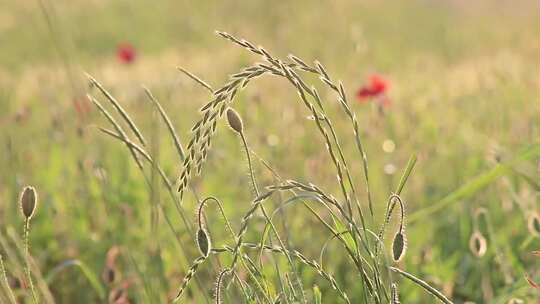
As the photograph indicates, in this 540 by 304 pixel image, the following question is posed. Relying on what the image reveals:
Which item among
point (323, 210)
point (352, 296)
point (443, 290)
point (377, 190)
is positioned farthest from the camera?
point (377, 190)

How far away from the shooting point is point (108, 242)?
2.36 metres

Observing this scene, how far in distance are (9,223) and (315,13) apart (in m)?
6.10

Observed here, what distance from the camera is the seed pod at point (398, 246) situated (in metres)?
1.10

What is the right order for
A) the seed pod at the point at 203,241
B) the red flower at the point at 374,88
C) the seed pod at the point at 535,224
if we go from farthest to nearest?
1. the red flower at the point at 374,88
2. the seed pod at the point at 535,224
3. the seed pod at the point at 203,241

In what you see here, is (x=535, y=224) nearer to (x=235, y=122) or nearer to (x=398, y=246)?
(x=398, y=246)

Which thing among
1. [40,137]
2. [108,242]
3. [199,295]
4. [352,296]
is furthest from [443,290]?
[40,137]

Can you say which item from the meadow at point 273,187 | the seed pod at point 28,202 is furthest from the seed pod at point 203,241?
the seed pod at point 28,202

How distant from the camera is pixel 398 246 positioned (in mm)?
1104

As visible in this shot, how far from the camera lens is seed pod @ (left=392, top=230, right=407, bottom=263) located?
1098 mm

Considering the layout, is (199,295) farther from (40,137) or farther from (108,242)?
(40,137)

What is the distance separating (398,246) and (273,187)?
0.19 meters

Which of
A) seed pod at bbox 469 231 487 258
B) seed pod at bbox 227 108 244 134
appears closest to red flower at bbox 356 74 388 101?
seed pod at bbox 469 231 487 258

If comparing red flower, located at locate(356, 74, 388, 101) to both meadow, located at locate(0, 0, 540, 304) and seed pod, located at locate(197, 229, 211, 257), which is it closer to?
meadow, located at locate(0, 0, 540, 304)

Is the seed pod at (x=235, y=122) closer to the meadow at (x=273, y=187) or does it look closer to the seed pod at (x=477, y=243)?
the meadow at (x=273, y=187)
